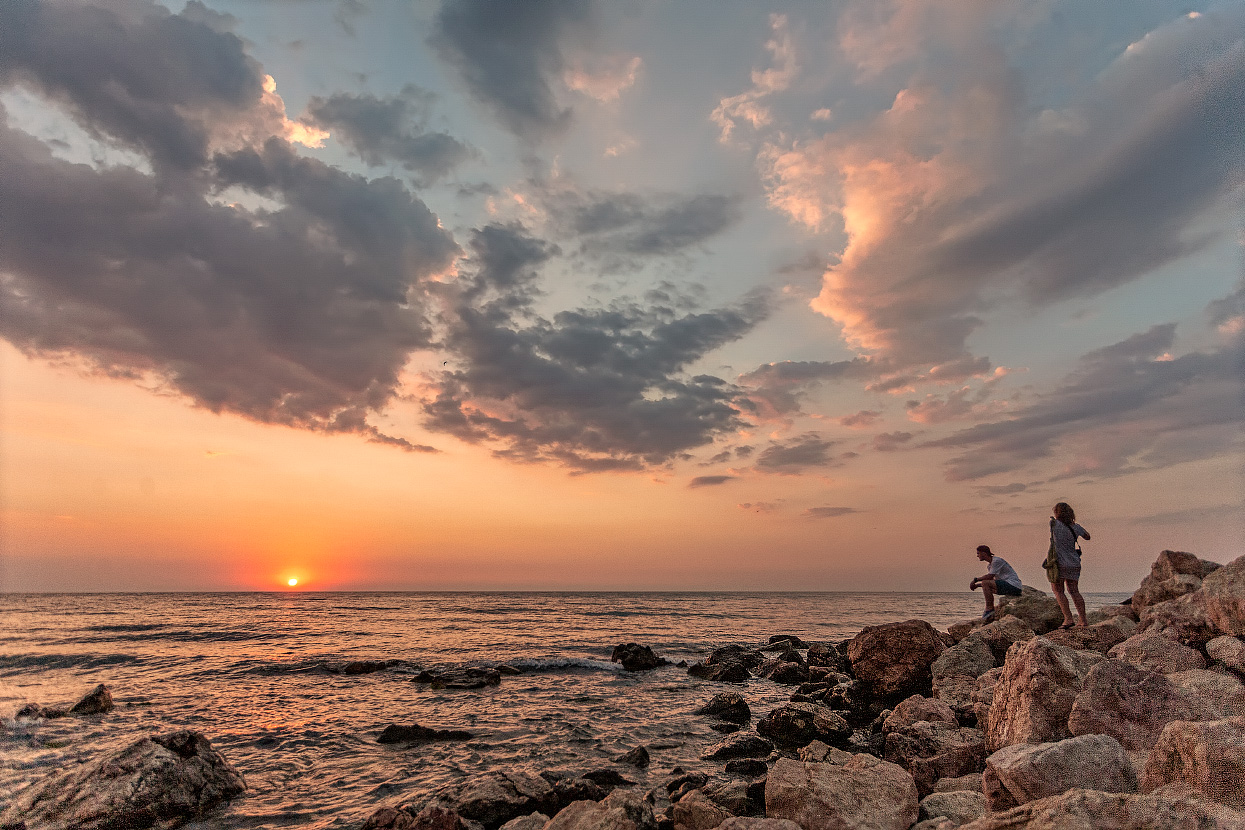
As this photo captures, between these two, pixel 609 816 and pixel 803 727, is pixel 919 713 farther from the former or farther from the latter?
pixel 609 816

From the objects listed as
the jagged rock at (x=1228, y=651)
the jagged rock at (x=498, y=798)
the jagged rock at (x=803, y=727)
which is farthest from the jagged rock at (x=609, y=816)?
the jagged rock at (x=1228, y=651)

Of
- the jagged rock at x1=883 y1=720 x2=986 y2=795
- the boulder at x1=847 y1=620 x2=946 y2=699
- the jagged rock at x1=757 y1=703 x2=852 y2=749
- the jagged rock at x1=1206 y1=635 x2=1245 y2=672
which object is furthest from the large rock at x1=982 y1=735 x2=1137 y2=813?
the boulder at x1=847 y1=620 x2=946 y2=699

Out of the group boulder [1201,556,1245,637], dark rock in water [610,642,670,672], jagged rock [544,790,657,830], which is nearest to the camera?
jagged rock [544,790,657,830]

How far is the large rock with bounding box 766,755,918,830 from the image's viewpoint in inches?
250

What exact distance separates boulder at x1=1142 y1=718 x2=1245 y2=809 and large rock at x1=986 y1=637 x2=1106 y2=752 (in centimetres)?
235

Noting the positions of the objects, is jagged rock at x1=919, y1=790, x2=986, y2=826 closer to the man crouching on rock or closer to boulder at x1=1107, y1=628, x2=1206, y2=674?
boulder at x1=1107, y1=628, x2=1206, y2=674

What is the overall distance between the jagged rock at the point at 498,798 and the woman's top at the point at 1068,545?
472 inches

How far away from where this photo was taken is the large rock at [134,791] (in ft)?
27.0

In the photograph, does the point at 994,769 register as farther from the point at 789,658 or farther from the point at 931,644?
the point at 789,658

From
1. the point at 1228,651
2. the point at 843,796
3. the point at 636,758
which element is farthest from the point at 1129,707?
the point at 636,758

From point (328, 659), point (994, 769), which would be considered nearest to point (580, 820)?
point (994, 769)

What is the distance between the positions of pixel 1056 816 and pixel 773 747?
880 centimetres

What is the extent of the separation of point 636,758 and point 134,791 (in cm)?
824

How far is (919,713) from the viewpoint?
10.6 meters
